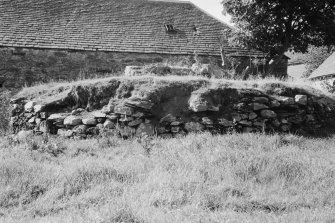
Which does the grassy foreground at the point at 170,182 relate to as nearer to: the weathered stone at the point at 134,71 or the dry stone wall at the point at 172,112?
the dry stone wall at the point at 172,112

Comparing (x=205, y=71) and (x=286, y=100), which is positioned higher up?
(x=205, y=71)

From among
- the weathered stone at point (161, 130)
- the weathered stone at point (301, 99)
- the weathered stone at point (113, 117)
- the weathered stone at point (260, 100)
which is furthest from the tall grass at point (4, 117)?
the weathered stone at point (301, 99)

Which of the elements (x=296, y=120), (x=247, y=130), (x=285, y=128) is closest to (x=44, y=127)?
(x=247, y=130)

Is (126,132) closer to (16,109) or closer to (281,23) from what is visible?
(16,109)

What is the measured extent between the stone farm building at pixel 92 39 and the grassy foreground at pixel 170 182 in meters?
7.92

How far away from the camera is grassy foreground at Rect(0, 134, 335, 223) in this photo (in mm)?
3639

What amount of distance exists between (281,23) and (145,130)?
30.6 feet

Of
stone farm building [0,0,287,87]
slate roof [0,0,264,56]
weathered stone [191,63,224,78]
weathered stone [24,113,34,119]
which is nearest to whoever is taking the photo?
weathered stone [24,113,34,119]

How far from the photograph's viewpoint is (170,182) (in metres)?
4.33

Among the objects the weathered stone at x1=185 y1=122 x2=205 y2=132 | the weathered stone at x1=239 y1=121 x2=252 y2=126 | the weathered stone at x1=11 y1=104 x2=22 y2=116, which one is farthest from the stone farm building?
the weathered stone at x1=239 y1=121 x2=252 y2=126

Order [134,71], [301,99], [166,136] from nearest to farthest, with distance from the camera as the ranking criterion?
[166,136]
[301,99]
[134,71]

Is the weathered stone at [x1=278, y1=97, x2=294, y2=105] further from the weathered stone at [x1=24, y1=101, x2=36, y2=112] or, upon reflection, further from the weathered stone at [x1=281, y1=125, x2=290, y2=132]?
the weathered stone at [x1=24, y1=101, x2=36, y2=112]

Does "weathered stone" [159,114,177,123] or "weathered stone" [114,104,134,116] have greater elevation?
"weathered stone" [114,104,134,116]

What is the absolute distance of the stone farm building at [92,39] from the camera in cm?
1384
